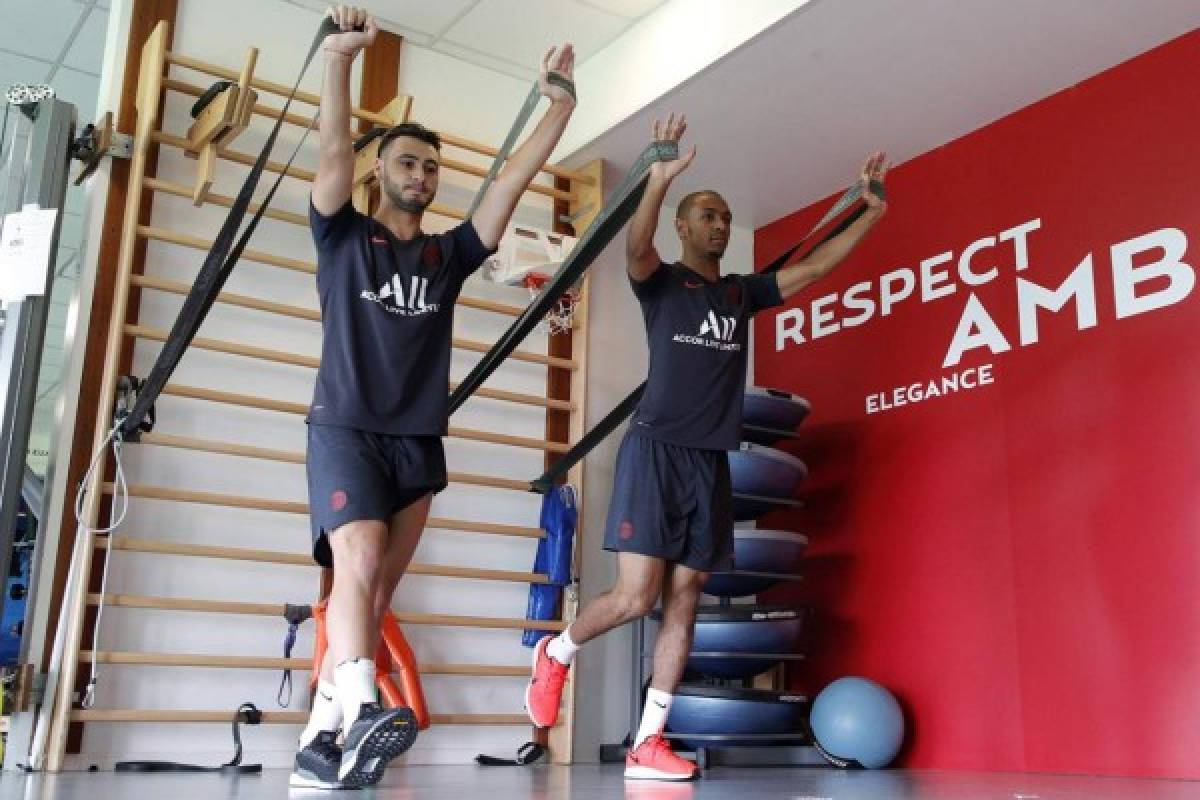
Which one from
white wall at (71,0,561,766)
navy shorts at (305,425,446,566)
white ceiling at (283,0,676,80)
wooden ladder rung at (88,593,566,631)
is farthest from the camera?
white ceiling at (283,0,676,80)

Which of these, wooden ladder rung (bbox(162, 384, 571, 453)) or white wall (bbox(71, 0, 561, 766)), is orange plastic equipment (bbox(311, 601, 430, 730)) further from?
wooden ladder rung (bbox(162, 384, 571, 453))

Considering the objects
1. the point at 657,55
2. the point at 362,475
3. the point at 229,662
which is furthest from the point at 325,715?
the point at 657,55

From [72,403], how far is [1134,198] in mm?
3558

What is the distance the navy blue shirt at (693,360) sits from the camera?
3.42 m

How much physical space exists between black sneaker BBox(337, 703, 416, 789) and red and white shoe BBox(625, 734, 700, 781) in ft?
3.67

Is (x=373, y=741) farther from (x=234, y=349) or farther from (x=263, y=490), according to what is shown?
(x=234, y=349)

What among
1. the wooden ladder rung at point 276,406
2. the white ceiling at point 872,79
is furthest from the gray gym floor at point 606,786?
the white ceiling at point 872,79

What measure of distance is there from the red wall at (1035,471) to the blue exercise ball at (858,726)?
11.6 inches

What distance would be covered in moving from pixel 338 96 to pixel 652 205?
39.4 inches

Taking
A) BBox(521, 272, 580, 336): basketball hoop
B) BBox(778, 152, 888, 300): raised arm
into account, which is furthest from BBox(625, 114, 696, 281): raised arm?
BBox(521, 272, 580, 336): basketball hoop

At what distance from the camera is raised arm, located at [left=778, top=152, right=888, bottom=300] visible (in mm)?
3713

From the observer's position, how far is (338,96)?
255 centimetres

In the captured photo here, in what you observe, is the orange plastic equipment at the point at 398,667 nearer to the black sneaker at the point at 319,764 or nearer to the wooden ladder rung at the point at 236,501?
the wooden ladder rung at the point at 236,501

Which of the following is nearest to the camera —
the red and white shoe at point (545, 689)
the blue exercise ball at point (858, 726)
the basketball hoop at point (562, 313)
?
the red and white shoe at point (545, 689)
